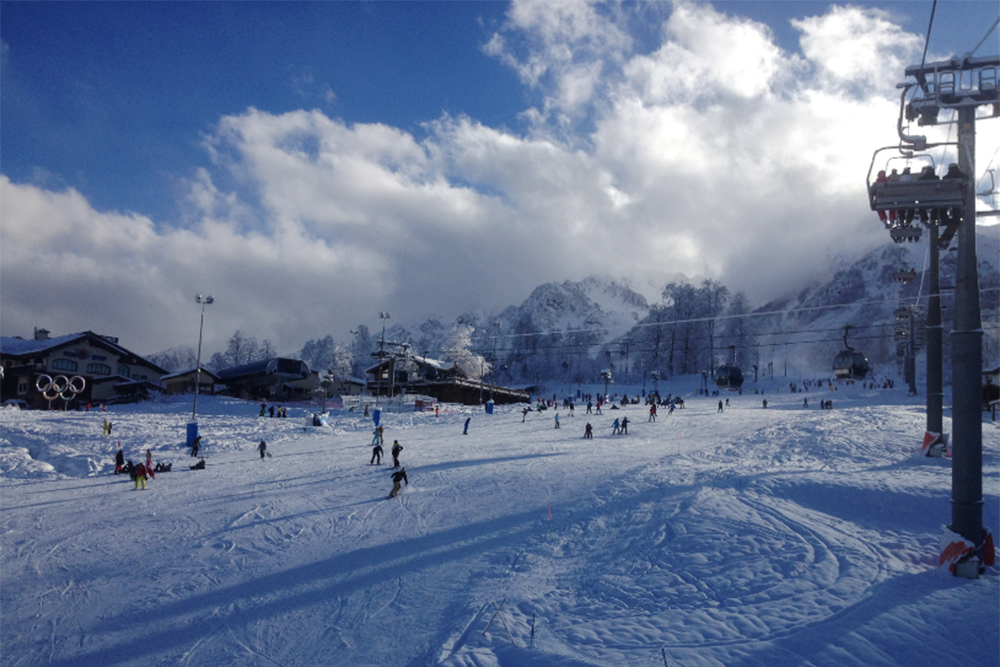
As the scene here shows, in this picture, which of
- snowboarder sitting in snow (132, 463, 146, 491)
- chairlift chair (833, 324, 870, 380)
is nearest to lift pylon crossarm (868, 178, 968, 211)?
chairlift chair (833, 324, 870, 380)

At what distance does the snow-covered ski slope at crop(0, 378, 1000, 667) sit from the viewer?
8.42 metres

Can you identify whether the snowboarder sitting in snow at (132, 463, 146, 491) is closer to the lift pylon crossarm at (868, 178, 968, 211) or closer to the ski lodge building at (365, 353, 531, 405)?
the lift pylon crossarm at (868, 178, 968, 211)

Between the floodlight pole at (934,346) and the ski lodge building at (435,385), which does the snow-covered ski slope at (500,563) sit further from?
the ski lodge building at (435,385)

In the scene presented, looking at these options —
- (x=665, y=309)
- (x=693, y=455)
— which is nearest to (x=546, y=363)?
(x=665, y=309)

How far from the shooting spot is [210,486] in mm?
19578

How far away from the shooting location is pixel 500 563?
11.8 metres

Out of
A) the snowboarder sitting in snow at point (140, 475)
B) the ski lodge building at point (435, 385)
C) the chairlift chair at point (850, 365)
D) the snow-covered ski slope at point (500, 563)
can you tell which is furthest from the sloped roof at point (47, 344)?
the chairlift chair at point (850, 365)

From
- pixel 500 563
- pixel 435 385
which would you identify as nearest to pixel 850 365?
pixel 500 563

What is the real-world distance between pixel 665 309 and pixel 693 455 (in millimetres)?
77776

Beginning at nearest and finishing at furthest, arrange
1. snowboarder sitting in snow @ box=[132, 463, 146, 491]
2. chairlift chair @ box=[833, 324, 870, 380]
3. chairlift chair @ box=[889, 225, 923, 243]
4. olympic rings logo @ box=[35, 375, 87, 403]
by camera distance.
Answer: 1. chairlift chair @ box=[889, 225, 923, 243]
2. snowboarder sitting in snow @ box=[132, 463, 146, 491]
3. chairlift chair @ box=[833, 324, 870, 380]
4. olympic rings logo @ box=[35, 375, 87, 403]

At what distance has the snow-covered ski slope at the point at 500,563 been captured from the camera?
8422 millimetres

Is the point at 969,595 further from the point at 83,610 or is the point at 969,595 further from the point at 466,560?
the point at 83,610

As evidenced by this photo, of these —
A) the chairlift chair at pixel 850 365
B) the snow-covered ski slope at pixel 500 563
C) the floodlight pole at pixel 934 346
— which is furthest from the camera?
the chairlift chair at pixel 850 365

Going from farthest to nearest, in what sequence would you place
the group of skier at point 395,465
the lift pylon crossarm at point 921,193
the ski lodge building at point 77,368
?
the ski lodge building at point 77,368, the group of skier at point 395,465, the lift pylon crossarm at point 921,193
